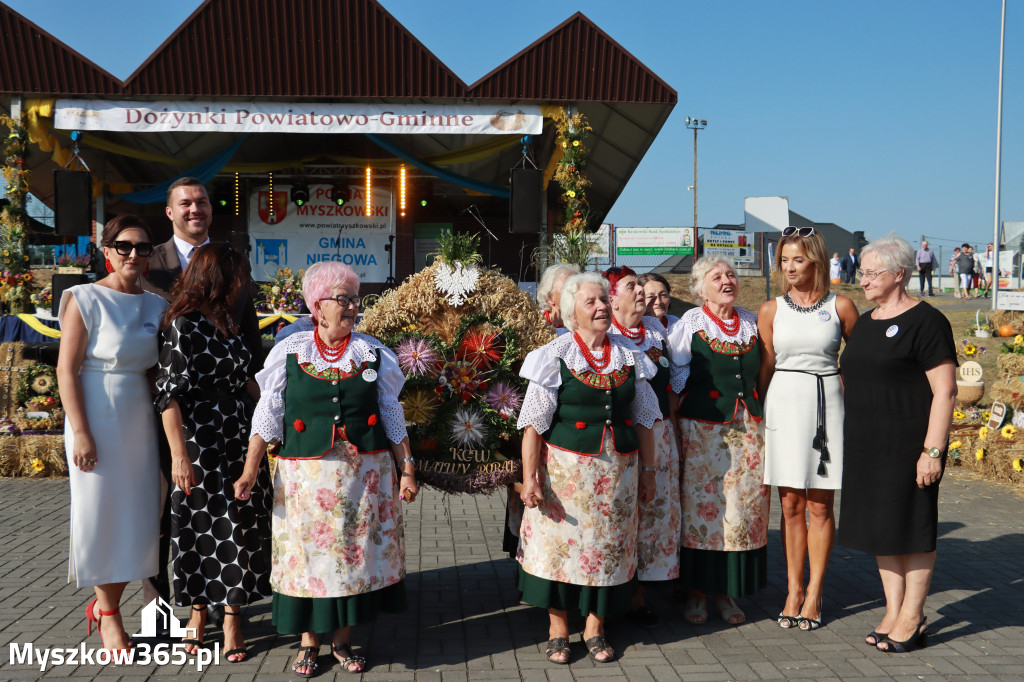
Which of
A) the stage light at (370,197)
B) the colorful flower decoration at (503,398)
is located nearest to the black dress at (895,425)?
the colorful flower decoration at (503,398)

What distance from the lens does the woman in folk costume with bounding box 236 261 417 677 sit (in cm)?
353

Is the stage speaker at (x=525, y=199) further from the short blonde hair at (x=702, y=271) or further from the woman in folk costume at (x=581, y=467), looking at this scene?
the woman in folk costume at (x=581, y=467)

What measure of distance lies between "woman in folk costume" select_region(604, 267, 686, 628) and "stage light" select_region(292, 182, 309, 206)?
12.3 meters

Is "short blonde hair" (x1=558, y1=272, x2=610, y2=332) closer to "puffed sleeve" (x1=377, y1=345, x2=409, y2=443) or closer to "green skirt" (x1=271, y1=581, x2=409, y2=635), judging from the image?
→ "puffed sleeve" (x1=377, y1=345, x2=409, y2=443)

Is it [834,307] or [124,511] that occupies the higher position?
[834,307]

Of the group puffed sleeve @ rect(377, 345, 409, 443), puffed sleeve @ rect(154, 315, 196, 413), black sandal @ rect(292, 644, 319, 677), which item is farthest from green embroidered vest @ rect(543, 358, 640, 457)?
puffed sleeve @ rect(154, 315, 196, 413)

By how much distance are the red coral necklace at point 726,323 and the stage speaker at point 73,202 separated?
9789 mm

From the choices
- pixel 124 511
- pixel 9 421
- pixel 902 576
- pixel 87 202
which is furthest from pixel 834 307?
pixel 87 202

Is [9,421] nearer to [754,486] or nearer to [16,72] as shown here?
[16,72]

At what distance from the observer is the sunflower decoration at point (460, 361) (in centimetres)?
405

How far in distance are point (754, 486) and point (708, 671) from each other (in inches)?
39.0

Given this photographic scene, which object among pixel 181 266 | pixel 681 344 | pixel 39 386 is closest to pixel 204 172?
pixel 39 386

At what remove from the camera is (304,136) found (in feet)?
49.1

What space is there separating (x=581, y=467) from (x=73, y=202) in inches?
403
